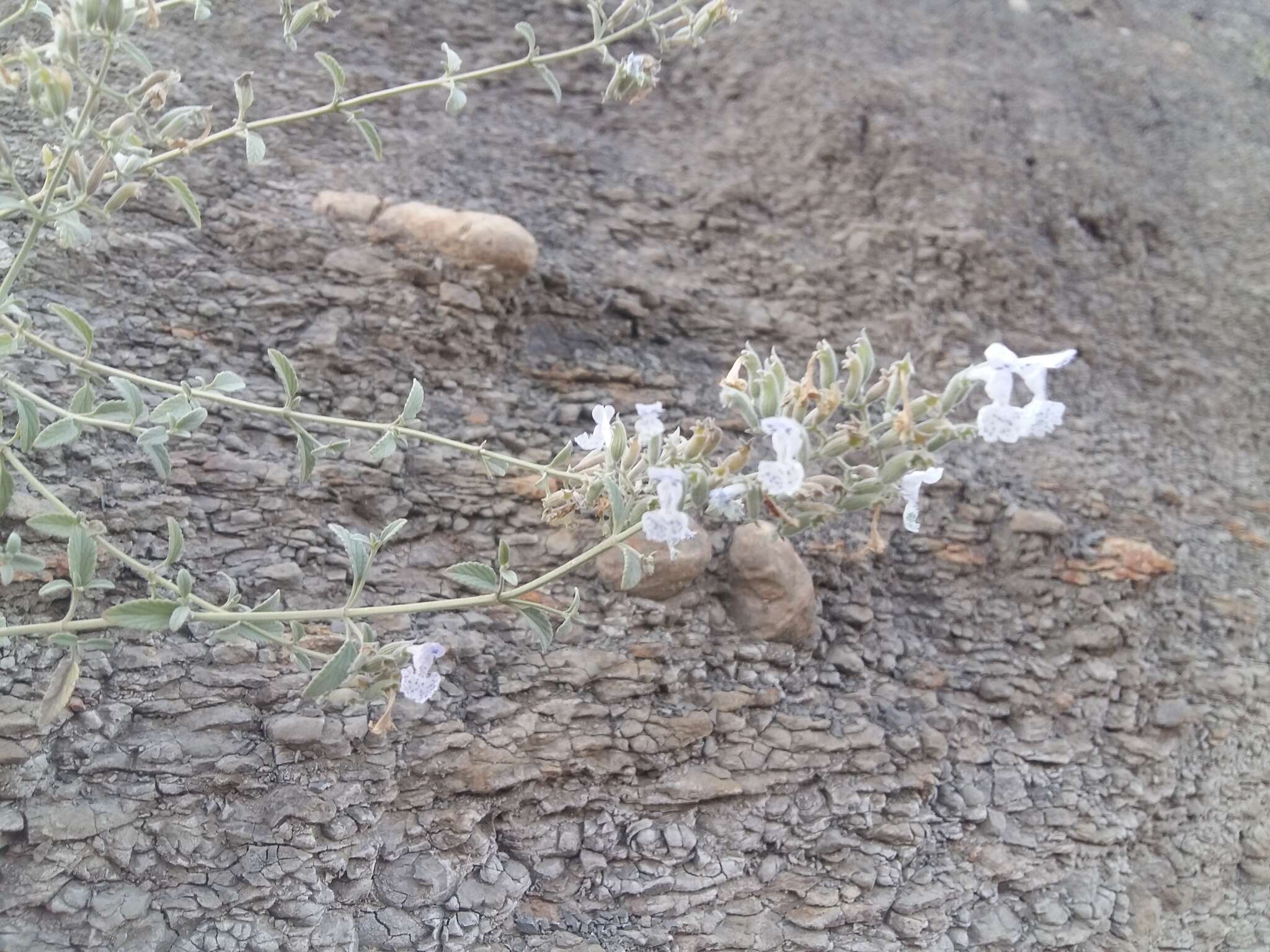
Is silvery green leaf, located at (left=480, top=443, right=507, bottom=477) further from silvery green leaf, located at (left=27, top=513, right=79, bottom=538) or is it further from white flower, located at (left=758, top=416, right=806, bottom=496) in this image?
silvery green leaf, located at (left=27, top=513, right=79, bottom=538)

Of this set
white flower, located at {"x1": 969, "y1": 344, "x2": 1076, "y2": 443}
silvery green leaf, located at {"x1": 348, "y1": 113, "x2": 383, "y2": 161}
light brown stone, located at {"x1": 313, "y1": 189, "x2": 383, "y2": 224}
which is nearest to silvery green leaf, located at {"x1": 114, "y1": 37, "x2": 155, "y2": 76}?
silvery green leaf, located at {"x1": 348, "y1": 113, "x2": 383, "y2": 161}

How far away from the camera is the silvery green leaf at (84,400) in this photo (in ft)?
6.86

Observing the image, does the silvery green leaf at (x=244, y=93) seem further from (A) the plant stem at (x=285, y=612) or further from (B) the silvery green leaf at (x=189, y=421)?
(A) the plant stem at (x=285, y=612)

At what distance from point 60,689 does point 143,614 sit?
328 mm

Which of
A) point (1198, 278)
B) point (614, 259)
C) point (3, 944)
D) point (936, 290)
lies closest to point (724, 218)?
point (614, 259)

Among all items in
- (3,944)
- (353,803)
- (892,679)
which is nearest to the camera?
(3,944)

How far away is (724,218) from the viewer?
474 cm

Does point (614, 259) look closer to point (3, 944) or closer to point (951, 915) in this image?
point (951, 915)

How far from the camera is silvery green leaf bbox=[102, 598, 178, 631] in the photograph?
1.79m

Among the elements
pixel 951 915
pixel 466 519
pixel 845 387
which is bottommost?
pixel 951 915

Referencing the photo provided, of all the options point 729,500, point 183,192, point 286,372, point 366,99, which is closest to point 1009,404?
point 729,500

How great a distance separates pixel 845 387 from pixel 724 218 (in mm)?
3023

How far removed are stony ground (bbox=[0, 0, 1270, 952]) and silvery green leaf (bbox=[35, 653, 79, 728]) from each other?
461 mm

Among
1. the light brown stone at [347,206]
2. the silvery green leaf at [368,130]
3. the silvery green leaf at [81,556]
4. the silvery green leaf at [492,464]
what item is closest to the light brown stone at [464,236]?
the light brown stone at [347,206]
